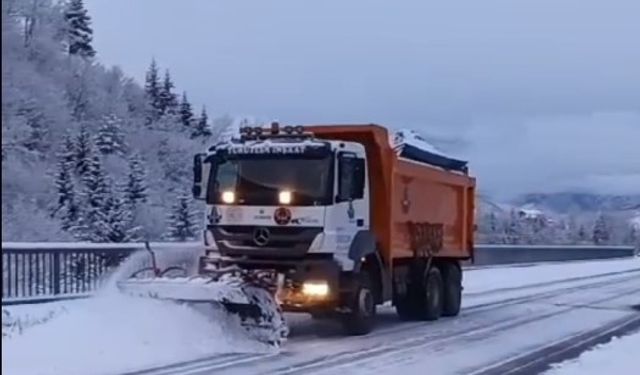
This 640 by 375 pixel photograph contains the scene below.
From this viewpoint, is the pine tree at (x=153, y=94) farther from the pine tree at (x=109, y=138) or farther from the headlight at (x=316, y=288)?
the headlight at (x=316, y=288)

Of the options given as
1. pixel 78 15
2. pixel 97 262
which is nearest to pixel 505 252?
pixel 97 262

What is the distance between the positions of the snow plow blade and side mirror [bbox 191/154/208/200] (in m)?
2.01

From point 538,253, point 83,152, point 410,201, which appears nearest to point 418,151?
point 410,201

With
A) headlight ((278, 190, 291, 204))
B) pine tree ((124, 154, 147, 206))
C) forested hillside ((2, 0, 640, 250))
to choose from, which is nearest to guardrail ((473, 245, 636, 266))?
forested hillside ((2, 0, 640, 250))

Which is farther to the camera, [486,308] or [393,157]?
[486,308]

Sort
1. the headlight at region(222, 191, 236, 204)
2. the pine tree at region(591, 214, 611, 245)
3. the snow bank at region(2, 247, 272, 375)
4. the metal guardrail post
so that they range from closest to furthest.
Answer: the snow bank at region(2, 247, 272, 375) < the headlight at region(222, 191, 236, 204) < the metal guardrail post < the pine tree at region(591, 214, 611, 245)

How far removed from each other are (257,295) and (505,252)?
29.2m

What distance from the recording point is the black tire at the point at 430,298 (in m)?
18.7

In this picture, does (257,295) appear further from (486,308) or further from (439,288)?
Answer: (486,308)

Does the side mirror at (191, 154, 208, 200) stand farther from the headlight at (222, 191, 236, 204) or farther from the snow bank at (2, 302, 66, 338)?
the snow bank at (2, 302, 66, 338)

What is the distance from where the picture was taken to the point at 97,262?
18484 mm

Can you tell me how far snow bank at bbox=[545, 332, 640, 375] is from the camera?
39.0ft

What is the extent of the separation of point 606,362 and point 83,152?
45.9m

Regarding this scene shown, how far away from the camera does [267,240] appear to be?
1489cm
